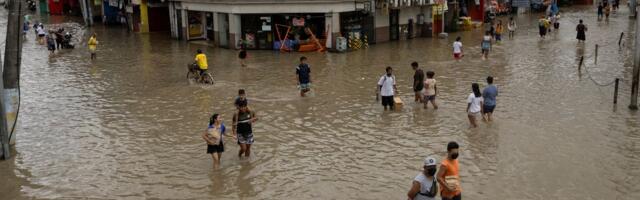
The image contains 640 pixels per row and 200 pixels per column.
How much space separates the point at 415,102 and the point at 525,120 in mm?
3633

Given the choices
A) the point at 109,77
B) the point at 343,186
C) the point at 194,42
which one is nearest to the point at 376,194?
the point at 343,186

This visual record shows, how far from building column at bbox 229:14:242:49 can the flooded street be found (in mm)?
4448

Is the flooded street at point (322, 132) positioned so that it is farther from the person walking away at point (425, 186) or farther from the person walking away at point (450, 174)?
the person walking away at point (425, 186)

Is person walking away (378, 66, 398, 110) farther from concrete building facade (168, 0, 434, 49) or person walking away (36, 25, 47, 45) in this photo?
person walking away (36, 25, 47, 45)

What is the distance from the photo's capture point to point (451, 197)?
9.90m

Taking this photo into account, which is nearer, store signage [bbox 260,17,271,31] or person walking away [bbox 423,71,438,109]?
person walking away [bbox 423,71,438,109]

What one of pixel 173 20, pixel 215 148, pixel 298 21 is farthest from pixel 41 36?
pixel 215 148

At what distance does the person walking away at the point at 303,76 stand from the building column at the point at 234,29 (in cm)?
1336

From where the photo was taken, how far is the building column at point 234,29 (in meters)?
34.0

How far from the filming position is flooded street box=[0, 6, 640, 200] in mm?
12984

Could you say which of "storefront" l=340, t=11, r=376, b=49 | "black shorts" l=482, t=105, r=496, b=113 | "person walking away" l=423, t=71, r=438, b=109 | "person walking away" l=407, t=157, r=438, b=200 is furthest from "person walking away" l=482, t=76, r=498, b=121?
"storefront" l=340, t=11, r=376, b=49

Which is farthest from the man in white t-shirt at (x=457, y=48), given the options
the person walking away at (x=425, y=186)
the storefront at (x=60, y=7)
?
the storefront at (x=60, y=7)

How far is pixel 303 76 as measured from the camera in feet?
69.2

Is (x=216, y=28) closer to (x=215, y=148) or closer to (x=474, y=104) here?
(x=474, y=104)
